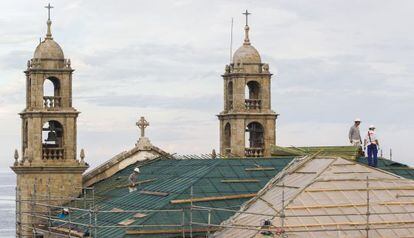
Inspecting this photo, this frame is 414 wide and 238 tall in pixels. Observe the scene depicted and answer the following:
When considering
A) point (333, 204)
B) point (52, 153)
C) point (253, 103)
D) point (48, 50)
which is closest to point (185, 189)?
point (333, 204)

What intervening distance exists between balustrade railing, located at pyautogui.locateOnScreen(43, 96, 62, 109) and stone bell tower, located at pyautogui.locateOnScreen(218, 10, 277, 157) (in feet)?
37.3

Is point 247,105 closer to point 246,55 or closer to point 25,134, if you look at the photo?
point 246,55

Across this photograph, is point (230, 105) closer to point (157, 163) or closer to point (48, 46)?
point (157, 163)

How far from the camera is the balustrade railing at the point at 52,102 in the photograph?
72.9 meters

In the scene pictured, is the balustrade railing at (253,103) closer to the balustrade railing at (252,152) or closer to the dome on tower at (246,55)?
the dome on tower at (246,55)

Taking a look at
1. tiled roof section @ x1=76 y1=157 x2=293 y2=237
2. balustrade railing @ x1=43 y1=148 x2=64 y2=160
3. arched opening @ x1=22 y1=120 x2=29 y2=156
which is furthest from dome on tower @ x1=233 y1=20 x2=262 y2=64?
arched opening @ x1=22 y1=120 x2=29 y2=156

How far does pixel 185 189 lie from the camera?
5359 centimetres

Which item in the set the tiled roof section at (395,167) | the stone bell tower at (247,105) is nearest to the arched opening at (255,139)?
the stone bell tower at (247,105)

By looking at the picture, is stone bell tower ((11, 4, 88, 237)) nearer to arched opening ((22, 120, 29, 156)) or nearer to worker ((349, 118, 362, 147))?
arched opening ((22, 120, 29, 156))

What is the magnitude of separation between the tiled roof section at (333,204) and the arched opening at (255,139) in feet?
76.3

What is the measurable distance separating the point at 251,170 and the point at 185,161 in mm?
8964

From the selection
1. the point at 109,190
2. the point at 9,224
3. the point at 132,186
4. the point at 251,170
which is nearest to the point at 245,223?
the point at 251,170

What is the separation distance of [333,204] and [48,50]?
29.9 metres

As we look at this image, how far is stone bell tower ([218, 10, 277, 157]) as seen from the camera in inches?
2982
